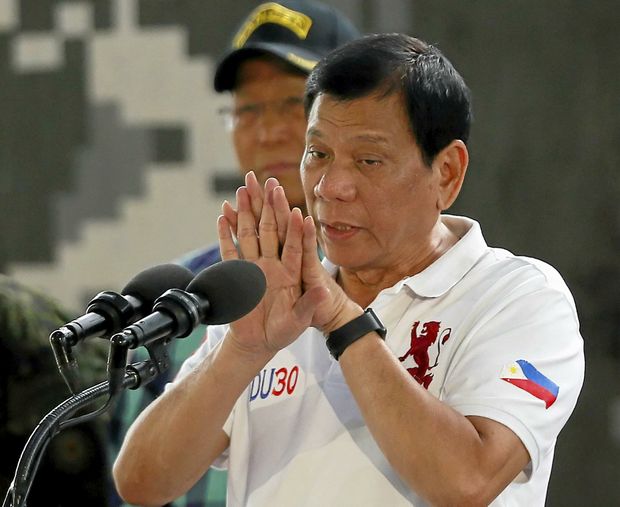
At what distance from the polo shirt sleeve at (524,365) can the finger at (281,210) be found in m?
0.36

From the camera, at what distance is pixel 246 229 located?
1.95 meters

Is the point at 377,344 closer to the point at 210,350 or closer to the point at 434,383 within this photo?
the point at 434,383

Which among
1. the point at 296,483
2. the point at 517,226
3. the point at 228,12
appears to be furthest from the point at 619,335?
the point at 296,483

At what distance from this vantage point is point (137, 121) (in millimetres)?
4145

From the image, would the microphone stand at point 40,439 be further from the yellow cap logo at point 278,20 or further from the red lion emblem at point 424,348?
the yellow cap logo at point 278,20

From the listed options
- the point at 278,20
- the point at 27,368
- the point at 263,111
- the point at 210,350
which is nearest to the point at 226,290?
the point at 210,350

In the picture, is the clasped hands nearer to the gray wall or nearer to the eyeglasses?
the eyeglasses

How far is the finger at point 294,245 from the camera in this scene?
75.4 inches

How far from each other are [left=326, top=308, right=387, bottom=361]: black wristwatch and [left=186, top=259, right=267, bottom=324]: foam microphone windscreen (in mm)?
234

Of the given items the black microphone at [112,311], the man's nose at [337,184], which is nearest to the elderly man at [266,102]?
the man's nose at [337,184]

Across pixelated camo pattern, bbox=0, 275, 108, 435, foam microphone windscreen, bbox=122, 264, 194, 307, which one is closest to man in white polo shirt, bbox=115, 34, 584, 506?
foam microphone windscreen, bbox=122, 264, 194, 307

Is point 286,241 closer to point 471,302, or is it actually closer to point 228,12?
point 471,302

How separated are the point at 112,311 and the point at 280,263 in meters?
0.33

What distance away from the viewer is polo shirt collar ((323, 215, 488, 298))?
2.15m
